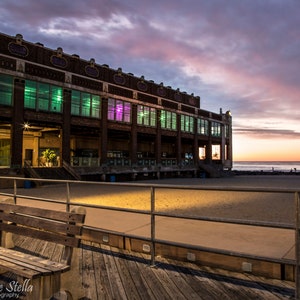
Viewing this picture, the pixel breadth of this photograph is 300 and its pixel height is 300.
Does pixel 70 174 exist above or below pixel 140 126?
below

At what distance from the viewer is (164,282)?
444 centimetres

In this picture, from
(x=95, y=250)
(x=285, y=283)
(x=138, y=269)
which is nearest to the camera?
(x=285, y=283)

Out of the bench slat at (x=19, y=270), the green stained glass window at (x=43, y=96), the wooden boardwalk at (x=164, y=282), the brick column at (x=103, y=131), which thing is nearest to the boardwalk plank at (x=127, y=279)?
the wooden boardwalk at (x=164, y=282)

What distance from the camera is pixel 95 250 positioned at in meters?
6.08

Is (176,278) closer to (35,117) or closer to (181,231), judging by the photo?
(181,231)

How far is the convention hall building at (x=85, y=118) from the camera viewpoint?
27188mm

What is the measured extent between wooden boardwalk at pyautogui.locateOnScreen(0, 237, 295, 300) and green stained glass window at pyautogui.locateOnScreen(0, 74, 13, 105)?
24.1 m

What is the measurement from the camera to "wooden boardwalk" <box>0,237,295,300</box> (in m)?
4.00

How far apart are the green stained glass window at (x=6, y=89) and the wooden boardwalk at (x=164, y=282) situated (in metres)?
24.1

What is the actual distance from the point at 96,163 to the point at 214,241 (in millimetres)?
28316

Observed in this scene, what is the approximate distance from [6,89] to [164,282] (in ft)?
86.4

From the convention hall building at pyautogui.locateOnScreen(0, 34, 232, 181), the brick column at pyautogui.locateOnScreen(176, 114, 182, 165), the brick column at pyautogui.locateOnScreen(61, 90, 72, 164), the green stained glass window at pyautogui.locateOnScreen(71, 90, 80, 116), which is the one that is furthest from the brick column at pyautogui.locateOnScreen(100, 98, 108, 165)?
the brick column at pyautogui.locateOnScreen(176, 114, 182, 165)

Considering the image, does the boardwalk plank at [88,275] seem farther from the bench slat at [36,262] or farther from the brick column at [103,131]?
the brick column at [103,131]

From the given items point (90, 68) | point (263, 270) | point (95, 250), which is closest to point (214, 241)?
point (263, 270)
